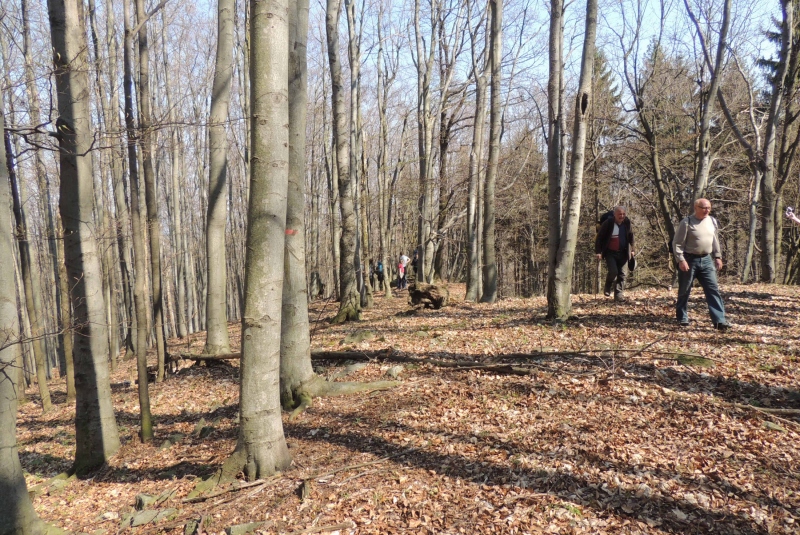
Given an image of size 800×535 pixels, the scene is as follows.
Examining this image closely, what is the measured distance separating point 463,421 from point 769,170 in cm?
1316

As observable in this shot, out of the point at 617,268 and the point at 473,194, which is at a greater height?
the point at 473,194

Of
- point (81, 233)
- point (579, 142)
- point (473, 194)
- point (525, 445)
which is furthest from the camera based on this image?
point (473, 194)

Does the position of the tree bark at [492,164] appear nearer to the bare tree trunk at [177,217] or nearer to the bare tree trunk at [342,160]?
the bare tree trunk at [342,160]

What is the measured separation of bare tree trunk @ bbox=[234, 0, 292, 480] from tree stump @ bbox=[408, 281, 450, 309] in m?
7.42

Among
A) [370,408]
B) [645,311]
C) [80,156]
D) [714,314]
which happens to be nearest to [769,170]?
[645,311]

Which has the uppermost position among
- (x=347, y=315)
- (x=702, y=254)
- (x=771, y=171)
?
(x=771, y=171)

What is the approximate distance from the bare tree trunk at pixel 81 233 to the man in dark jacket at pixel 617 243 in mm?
8249

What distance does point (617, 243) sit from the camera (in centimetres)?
917

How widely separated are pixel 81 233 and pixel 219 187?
13.0 feet

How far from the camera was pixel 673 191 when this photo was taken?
2294cm

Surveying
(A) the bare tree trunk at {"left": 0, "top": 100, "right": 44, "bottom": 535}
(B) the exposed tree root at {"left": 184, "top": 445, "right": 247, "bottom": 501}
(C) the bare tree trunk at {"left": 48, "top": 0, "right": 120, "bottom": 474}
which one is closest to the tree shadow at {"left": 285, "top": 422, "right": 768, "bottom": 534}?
(B) the exposed tree root at {"left": 184, "top": 445, "right": 247, "bottom": 501}

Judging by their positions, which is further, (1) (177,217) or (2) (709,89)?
(1) (177,217)

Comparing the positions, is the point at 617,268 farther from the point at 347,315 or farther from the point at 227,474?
the point at 227,474

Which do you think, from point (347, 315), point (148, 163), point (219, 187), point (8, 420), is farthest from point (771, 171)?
point (8, 420)
